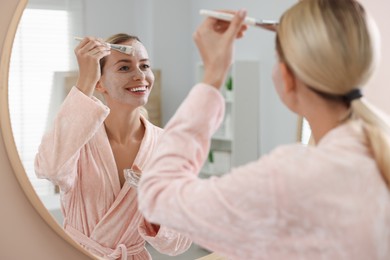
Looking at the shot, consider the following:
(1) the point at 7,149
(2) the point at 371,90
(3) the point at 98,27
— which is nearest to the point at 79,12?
(3) the point at 98,27

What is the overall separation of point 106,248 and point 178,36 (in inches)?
16.7

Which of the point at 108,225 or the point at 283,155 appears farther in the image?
the point at 108,225

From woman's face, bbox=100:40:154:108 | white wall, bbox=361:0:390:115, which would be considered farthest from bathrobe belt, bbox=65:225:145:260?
white wall, bbox=361:0:390:115

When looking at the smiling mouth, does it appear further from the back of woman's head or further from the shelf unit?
the back of woman's head

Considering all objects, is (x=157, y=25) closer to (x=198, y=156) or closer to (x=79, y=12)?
(x=79, y=12)

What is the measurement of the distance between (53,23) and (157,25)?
187 millimetres

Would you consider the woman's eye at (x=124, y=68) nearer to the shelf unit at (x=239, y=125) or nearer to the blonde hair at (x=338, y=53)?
the shelf unit at (x=239, y=125)

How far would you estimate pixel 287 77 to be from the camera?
0.71m

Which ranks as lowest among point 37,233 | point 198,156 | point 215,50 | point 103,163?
point 37,233

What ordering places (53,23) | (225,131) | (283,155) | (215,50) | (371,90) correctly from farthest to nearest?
(371,90) → (225,131) → (53,23) → (215,50) → (283,155)

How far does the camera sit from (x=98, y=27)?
37.1 inches

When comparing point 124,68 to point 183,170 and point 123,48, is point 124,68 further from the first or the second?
point 183,170

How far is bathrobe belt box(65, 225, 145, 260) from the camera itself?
99 cm

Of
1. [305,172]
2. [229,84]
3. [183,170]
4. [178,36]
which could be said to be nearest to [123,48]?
[178,36]
